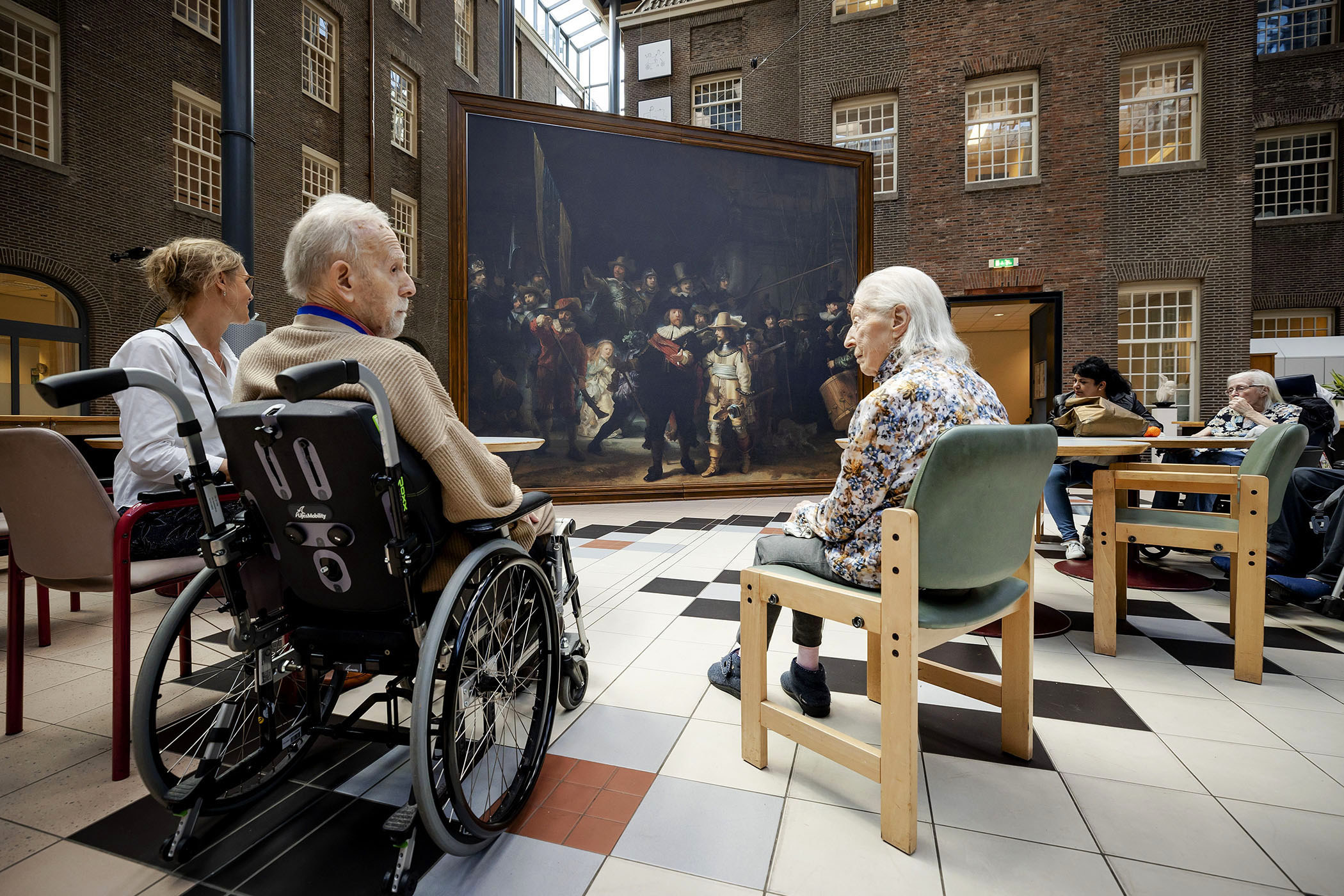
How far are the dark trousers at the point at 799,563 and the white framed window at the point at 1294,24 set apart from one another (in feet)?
50.0

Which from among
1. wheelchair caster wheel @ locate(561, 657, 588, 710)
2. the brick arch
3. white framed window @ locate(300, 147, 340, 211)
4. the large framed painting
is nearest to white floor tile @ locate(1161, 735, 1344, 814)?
wheelchair caster wheel @ locate(561, 657, 588, 710)

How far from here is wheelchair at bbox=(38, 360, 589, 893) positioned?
106 centimetres

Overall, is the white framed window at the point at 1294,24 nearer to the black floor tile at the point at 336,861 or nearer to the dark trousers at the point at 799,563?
the dark trousers at the point at 799,563

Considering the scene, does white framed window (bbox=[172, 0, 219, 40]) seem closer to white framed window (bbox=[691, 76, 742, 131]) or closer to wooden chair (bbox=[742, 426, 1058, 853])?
white framed window (bbox=[691, 76, 742, 131])

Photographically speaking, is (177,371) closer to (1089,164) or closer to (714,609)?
(714,609)

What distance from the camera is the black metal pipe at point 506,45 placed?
9.53 metres

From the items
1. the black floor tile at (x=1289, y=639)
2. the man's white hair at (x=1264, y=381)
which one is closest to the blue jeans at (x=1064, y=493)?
the man's white hair at (x=1264, y=381)

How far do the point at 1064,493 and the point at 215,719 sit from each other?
4.87 m

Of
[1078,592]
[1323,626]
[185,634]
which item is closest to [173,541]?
[185,634]

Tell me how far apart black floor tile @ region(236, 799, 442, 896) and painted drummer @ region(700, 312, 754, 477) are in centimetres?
602

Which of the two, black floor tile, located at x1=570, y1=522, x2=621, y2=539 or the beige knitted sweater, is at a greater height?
the beige knitted sweater

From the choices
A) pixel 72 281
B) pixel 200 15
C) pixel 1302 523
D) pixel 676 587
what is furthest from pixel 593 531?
pixel 200 15

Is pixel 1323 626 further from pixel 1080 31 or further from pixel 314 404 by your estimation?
pixel 1080 31

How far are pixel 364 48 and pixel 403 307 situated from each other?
46.6ft
